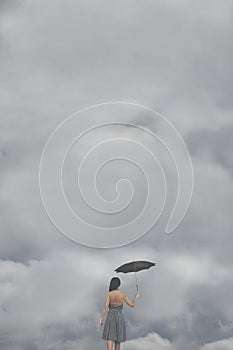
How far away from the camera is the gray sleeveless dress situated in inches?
979

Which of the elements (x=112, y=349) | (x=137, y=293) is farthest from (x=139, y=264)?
(x=112, y=349)

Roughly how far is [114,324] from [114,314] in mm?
381

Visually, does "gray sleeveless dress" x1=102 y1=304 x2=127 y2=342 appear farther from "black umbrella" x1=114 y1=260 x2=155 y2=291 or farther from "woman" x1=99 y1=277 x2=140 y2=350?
"black umbrella" x1=114 y1=260 x2=155 y2=291

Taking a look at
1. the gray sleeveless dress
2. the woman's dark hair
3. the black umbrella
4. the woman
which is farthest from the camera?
the black umbrella

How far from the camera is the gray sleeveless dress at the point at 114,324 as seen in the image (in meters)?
24.9

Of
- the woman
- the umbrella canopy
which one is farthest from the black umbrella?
the woman

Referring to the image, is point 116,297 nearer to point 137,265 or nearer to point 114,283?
point 114,283

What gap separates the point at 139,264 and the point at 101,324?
287cm

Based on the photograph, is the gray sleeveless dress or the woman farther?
the gray sleeveless dress

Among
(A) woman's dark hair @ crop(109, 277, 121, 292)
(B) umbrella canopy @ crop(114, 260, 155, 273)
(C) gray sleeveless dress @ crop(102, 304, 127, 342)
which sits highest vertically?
(B) umbrella canopy @ crop(114, 260, 155, 273)

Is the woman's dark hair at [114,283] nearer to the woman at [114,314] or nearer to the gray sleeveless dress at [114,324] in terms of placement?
the woman at [114,314]

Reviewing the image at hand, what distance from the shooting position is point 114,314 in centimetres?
2491

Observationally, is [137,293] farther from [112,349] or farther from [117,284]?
[112,349]

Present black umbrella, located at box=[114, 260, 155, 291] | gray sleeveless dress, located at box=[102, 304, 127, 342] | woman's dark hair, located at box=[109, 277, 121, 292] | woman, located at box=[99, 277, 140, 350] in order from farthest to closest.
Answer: black umbrella, located at box=[114, 260, 155, 291] → gray sleeveless dress, located at box=[102, 304, 127, 342] → woman, located at box=[99, 277, 140, 350] → woman's dark hair, located at box=[109, 277, 121, 292]
